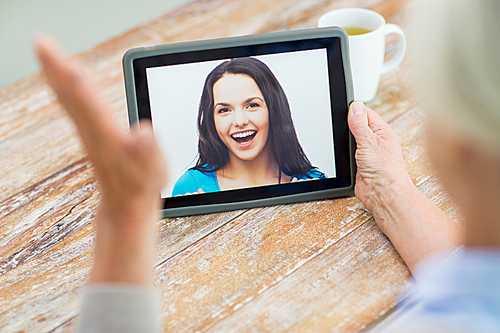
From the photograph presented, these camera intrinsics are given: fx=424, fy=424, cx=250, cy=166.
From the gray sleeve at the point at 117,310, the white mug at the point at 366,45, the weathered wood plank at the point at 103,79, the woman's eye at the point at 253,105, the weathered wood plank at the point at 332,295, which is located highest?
the weathered wood plank at the point at 103,79

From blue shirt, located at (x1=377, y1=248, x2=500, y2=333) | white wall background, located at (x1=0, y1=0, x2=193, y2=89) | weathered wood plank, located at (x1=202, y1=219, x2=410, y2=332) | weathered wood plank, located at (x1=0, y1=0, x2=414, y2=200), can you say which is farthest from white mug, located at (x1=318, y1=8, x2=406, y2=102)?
white wall background, located at (x1=0, y1=0, x2=193, y2=89)

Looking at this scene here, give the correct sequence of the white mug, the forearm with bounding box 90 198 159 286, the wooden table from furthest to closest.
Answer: the white mug, the wooden table, the forearm with bounding box 90 198 159 286

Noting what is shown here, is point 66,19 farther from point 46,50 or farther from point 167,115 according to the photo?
point 46,50

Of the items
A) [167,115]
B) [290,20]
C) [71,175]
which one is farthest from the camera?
[290,20]

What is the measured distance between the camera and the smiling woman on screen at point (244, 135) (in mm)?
683

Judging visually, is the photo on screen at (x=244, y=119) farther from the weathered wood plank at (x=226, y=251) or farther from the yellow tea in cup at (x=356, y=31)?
the yellow tea in cup at (x=356, y=31)

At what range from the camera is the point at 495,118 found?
0.33 meters

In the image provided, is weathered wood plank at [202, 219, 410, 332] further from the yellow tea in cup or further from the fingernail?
the yellow tea in cup

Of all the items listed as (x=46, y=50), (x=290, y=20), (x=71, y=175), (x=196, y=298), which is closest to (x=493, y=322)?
(x=196, y=298)

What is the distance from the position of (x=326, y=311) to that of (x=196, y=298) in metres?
0.17

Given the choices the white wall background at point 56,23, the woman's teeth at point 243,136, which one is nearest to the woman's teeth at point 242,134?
the woman's teeth at point 243,136

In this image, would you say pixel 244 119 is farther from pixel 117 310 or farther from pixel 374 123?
pixel 117 310

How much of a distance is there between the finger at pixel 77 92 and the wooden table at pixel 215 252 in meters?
0.28

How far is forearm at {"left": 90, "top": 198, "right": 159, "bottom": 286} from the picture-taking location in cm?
44
